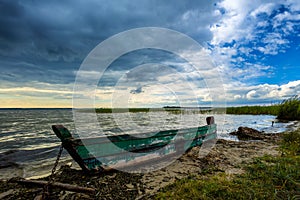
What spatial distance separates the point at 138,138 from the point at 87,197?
2.06 metres

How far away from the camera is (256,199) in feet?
8.89

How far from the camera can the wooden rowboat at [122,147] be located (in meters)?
4.07

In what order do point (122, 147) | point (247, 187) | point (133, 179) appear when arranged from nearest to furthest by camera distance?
point (247, 187)
point (133, 179)
point (122, 147)

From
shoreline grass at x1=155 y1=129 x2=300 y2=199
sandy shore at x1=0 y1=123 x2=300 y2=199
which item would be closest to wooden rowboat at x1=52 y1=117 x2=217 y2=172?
sandy shore at x1=0 y1=123 x2=300 y2=199

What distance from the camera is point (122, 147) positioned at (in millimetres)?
4730

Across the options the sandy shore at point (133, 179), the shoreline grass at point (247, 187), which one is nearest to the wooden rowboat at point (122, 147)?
the sandy shore at point (133, 179)

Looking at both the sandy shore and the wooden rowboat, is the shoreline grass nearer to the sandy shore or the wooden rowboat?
the sandy shore

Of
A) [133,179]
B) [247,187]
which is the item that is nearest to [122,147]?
[133,179]

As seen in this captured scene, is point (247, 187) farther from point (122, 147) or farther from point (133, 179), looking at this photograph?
point (122, 147)

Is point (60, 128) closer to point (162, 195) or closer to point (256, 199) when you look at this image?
point (162, 195)

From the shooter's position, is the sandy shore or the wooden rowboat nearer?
the sandy shore

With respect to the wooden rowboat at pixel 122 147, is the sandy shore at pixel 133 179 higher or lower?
lower

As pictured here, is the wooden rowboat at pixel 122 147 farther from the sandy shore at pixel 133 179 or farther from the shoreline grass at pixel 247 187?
the shoreline grass at pixel 247 187

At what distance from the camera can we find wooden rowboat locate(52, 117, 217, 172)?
4074 millimetres
